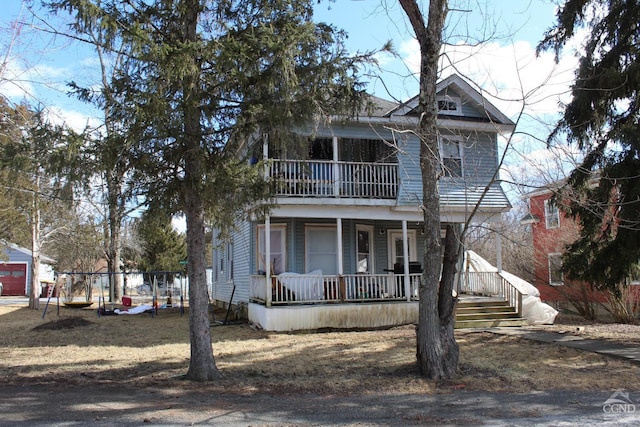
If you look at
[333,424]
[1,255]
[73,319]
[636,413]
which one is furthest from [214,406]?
[1,255]

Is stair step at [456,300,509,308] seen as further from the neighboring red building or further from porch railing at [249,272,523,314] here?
the neighboring red building

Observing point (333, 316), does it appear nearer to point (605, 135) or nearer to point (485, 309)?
point (485, 309)

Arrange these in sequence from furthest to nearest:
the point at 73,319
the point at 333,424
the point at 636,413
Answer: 1. the point at 73,319
2. the point at 636,413
3. the point at 333,424

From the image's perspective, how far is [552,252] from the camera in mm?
21016

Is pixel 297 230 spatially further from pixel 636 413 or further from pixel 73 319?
pixel 636 413

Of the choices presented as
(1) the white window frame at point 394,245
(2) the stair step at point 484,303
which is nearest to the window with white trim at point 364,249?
(1) the white window frame at point 394,245

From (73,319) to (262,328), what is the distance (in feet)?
21.0

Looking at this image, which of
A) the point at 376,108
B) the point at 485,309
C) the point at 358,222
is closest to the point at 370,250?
the point at 358,222

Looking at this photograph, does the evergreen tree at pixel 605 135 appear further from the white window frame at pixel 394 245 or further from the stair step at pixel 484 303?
the white window frame at pixel 394 245

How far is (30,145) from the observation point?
684 centimetres

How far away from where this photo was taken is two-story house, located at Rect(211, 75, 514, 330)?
14.0 metres

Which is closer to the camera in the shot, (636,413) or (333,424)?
(333,424)

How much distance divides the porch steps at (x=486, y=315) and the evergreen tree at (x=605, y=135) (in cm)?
277

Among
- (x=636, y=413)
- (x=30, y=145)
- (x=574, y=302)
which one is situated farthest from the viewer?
(x=574, y=302)
